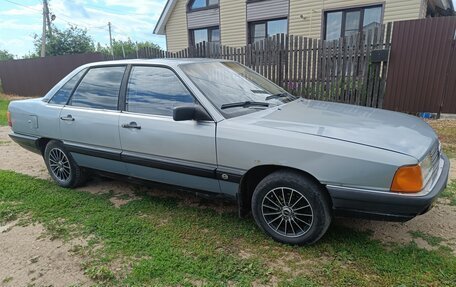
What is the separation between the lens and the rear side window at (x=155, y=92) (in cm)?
317

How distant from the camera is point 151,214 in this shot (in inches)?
138

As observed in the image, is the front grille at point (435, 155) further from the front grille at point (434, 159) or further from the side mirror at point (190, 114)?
the side mirror at point (190, 114)

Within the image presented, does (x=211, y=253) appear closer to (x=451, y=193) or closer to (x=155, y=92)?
(x=155, y=92)

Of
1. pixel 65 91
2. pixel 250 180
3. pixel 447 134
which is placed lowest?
pixel 447 134

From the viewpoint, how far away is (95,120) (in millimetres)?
3652

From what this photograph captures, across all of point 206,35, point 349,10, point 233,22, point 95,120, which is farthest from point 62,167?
point 206,35

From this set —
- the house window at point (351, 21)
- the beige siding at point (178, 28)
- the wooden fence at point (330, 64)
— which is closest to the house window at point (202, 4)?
the beige siding at point (178, 28)

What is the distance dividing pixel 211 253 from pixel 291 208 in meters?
0.79

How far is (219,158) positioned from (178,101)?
2.40ft

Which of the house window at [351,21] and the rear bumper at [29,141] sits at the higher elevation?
Result: the house window at [351,21]

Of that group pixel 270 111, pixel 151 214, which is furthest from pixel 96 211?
pixel 270 111

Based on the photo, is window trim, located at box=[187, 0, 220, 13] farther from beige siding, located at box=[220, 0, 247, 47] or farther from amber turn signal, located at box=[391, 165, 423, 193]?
amber turn signal, located at box=[391, 165, 423, 193]

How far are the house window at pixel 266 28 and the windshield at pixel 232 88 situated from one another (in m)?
10.5

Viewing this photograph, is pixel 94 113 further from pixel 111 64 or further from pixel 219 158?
pixel 219 158
